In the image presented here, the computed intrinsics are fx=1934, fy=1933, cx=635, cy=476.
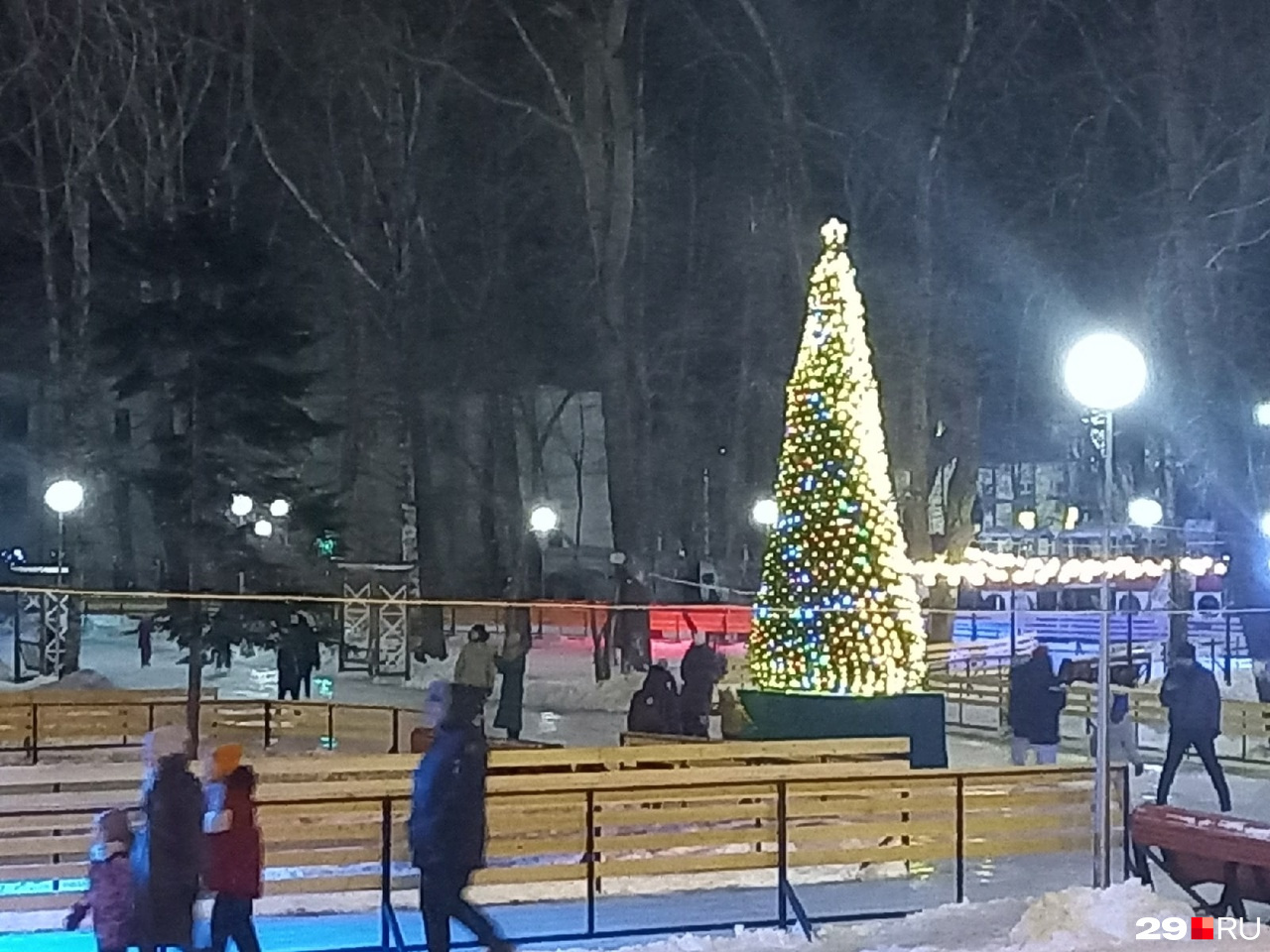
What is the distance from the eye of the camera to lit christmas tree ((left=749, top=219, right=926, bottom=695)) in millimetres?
17922

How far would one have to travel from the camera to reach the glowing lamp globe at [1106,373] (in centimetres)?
1091

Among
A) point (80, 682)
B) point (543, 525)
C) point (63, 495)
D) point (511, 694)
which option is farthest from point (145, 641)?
point (511, 694)

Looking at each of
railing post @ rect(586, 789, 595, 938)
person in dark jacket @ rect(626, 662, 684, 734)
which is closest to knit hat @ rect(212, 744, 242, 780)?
railing post @ rect(586, 789, 595, 938)

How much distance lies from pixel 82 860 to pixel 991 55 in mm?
23302

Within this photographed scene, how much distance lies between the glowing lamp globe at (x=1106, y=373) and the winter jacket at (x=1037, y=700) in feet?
26.1

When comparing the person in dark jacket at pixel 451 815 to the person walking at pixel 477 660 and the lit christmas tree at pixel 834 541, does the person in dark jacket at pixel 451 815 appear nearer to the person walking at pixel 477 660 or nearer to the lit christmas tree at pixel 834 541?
the lit christmas tree at pixel 834 541

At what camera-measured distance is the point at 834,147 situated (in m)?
33.2

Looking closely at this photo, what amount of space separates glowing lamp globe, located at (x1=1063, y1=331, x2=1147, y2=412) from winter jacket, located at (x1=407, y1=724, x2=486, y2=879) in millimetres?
4056

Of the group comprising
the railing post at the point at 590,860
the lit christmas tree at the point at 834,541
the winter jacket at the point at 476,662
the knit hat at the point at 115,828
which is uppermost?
the lit christmas tree at the point at 834,541

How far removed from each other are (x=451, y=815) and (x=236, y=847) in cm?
110

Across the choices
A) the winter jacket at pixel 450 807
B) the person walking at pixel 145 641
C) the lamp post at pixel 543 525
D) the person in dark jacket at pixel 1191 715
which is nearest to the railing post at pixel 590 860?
the winter jacket at pixel 450 807

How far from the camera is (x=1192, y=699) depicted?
674 inches

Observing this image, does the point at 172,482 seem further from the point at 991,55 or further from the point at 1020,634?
the point at 1020,634

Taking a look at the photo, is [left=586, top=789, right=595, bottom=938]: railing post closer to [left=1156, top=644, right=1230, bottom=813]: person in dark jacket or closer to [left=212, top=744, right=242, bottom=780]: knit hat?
[left=212, top=744, right=242, bottom=780]: knit hat
